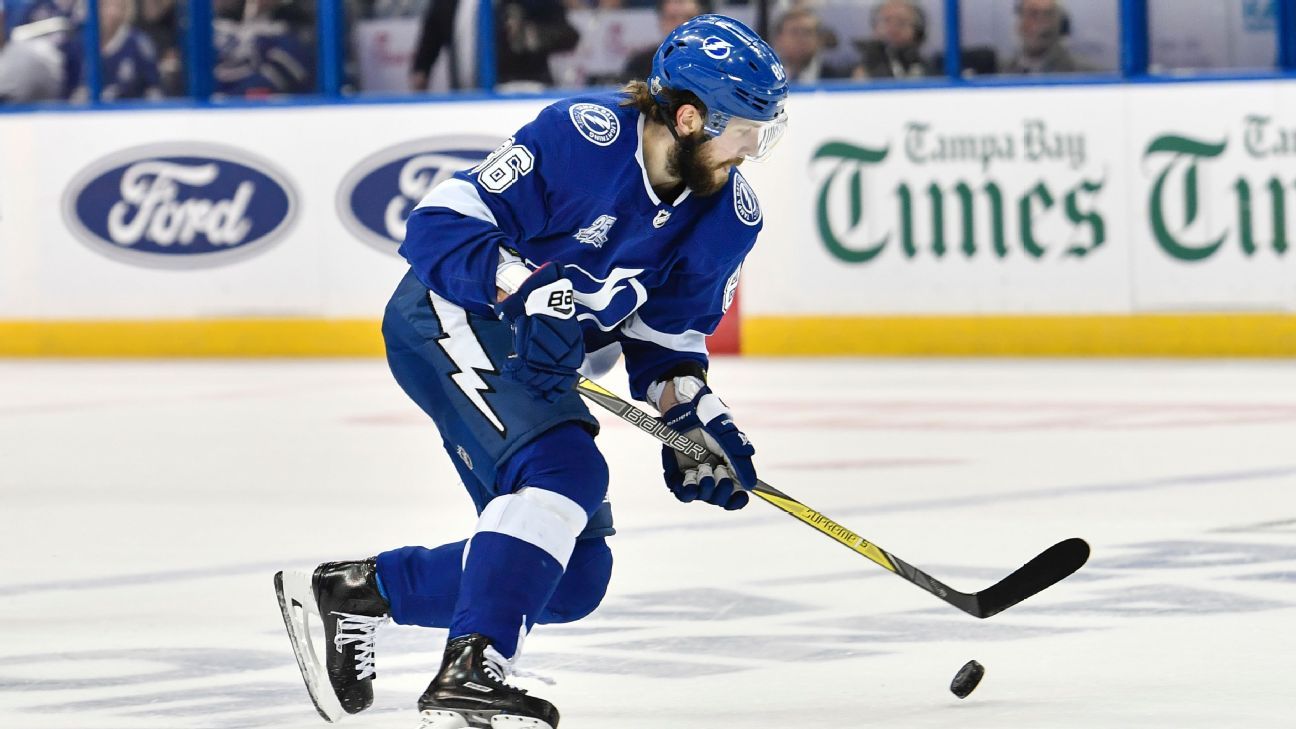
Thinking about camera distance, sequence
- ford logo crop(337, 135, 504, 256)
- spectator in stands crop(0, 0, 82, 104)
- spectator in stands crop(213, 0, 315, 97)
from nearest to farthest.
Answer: ford logo crop(337, 135, 504, 256)
spectator in stands crop(213, 0, 315, 97)
spectator in stands crop(0, 0, 82, 104)

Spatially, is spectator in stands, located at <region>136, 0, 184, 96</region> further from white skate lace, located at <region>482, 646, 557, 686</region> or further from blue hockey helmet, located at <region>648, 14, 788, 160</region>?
white skate lace, located at <region>482, 646, 557, 686</region>

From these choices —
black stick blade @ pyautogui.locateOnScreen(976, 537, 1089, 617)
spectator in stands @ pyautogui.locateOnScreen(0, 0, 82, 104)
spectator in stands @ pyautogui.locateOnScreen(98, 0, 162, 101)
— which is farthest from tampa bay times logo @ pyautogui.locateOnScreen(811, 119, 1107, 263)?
black stick blade @ pyautogui.locateOnScreen(976, 537, 1089, 617)

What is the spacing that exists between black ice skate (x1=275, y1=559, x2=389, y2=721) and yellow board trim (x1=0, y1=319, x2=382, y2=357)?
24.3 ft

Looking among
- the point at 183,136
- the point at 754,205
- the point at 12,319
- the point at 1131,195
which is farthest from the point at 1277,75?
the point at 754,205

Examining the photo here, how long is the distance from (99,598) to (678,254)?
1.74 metres

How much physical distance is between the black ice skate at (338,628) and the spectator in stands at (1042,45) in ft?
23.5

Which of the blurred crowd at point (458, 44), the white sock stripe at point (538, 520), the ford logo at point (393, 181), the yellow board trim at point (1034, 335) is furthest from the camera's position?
the ford logo at point (393, 181)

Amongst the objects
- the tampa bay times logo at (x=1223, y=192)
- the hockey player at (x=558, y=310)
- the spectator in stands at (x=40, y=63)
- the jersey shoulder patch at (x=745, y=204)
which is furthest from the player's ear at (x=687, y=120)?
the spectator in stands at (x=40, y=63)

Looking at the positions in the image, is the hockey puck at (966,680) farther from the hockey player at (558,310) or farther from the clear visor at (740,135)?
the clear visor at (740,135)

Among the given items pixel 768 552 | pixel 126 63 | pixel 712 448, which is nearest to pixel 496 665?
pixel 712 448

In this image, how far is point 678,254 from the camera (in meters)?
3.66

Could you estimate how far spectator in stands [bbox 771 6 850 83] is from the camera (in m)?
10.7

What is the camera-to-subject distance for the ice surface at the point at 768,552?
3.77 metres

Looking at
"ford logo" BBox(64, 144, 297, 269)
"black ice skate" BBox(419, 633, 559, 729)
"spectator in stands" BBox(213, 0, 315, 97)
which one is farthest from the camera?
"spectator in stands" BBox(213, 0, 315, 97)
